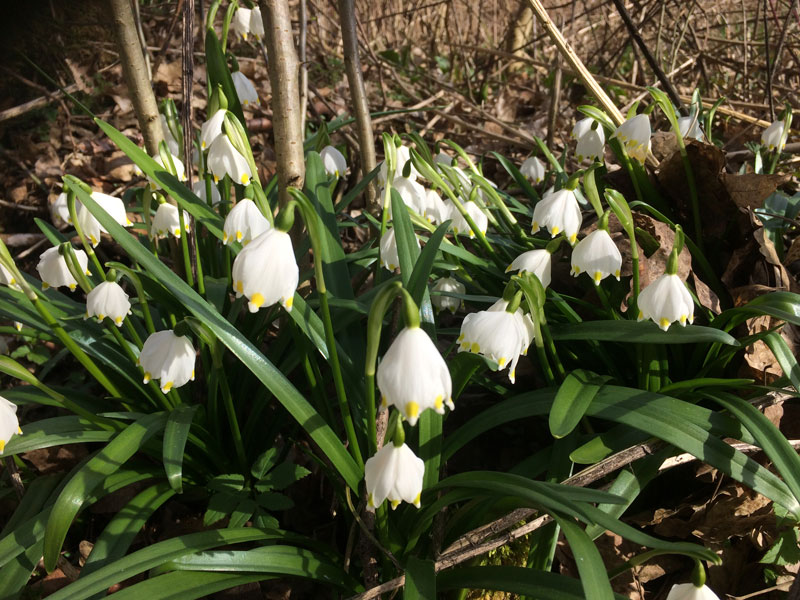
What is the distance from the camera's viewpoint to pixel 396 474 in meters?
1.24

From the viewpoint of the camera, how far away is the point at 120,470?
181 cm

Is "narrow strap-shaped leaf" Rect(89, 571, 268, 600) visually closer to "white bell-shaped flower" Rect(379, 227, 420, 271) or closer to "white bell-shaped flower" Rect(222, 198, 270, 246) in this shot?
"white bell-shaped flower" Rect(222, 198, 270, 246)

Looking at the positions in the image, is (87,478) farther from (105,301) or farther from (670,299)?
(670,299)

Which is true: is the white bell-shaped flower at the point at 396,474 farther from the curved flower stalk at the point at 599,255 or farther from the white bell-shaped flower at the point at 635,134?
the white bell-shaped flower at the point at 635,134

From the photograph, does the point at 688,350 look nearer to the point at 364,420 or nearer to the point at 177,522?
the point at 364,420

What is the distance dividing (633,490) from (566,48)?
1666 mm

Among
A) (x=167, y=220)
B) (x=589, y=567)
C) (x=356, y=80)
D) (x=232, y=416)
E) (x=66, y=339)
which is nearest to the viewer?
(x=589, y=567)

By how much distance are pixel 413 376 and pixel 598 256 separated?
81 cm

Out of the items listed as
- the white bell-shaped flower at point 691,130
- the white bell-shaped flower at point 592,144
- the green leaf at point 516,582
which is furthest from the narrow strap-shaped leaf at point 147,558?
the white bell-shaped flower at point 691,130

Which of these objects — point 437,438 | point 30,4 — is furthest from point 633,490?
point 30,4

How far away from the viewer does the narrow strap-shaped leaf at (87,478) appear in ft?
4.75

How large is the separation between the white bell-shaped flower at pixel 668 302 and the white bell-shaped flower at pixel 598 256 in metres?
0.14

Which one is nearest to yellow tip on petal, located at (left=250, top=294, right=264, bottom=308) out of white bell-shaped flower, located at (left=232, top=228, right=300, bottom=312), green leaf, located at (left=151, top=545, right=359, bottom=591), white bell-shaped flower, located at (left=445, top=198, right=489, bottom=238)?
white bell-shaped flower, located at (left=232, top=228, right=300, bottom=312)

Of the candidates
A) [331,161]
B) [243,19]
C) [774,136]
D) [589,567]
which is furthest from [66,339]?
[774,136]
